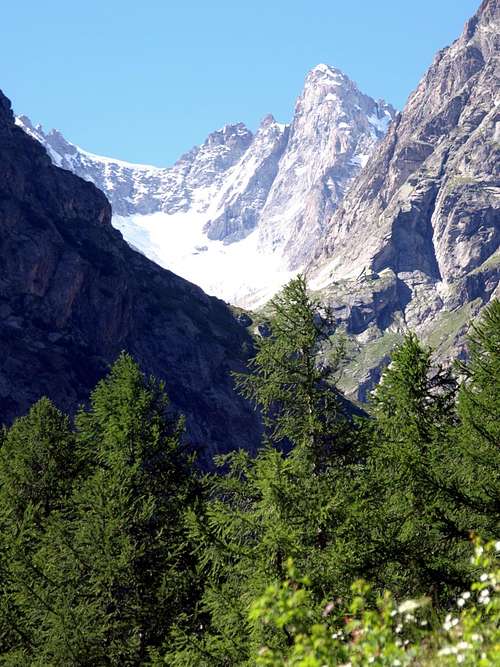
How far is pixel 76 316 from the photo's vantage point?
160 m

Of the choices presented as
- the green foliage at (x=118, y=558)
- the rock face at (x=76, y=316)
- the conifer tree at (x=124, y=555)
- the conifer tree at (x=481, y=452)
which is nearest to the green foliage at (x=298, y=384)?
the conifer tree at (x=481, y=452)

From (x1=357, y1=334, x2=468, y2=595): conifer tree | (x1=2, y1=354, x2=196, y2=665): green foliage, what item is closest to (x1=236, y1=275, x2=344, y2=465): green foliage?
(x1=357, y1=334, x2=468, y2=595): conifer tree

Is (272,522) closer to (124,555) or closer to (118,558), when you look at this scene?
(124,555)

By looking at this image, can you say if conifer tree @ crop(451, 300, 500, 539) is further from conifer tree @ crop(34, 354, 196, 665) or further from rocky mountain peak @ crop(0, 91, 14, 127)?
rocky mountain peak @ crop(0, 91, 14, 127)

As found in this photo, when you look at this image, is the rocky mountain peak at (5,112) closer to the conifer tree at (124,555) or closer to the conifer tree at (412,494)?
the conifer tree at (124,555)

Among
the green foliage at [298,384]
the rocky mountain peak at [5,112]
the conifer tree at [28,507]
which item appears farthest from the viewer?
the rocky mountain peak at [5,112]

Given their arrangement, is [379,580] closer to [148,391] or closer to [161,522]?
[161,522]

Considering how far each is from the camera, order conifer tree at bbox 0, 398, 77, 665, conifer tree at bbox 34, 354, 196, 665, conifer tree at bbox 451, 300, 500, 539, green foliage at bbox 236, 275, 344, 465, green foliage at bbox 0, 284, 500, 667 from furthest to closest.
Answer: conifer tree at bbox 0, 398, 77, 665
conifer tree at bbox 34, 354, 196, 665
conifer tree at bbox 451, 300, 500, 539
green foliage at bbox 236, 275, 344, 465
green foliage at bbox 0, 284, 500, 667

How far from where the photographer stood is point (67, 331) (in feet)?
509

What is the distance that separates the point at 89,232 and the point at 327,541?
6794 inches

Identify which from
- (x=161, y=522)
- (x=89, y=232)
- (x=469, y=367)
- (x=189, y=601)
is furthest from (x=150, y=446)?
(x=89, y=232)

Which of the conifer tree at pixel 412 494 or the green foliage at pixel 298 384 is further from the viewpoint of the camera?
the green foliage at pixel 298 384

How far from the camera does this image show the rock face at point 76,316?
472 feet

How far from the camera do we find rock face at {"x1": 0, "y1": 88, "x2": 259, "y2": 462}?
143750 millimetres
